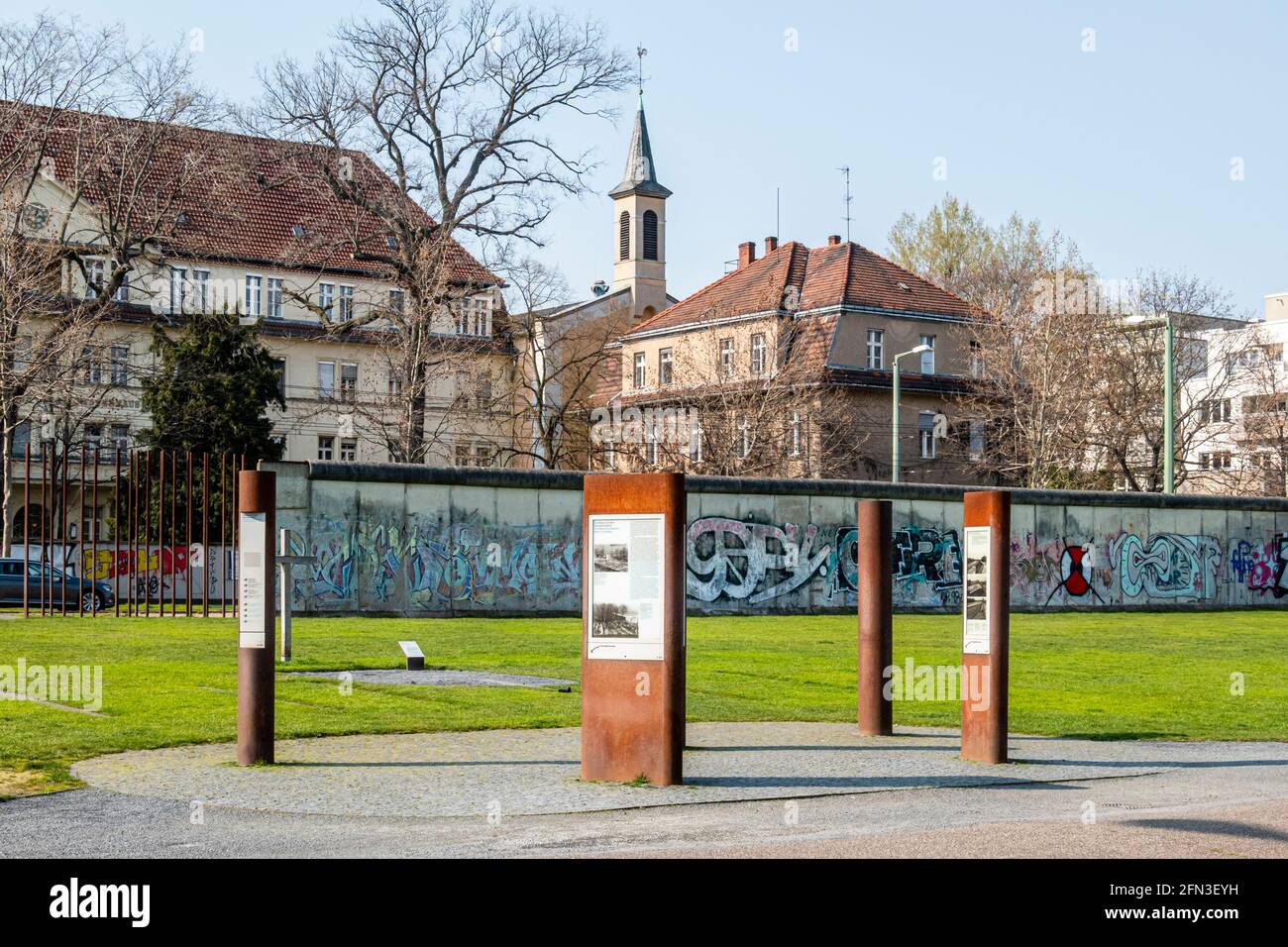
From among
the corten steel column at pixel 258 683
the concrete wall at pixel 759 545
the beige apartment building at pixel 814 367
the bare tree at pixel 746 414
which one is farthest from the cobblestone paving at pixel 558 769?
the beige apartment building at pixel 814 367

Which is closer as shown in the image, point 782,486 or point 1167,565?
point 782,486

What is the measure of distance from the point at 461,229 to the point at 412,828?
42687mm

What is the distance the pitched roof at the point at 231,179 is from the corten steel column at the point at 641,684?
3433 cm

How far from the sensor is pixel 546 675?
18.3 metres

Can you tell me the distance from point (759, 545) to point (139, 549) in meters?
13.0

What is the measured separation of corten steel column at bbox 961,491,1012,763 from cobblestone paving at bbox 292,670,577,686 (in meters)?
6.22

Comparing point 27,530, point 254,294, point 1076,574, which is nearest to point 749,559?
point 1076,574

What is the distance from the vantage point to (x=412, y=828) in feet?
28.0

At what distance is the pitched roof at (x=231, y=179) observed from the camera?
146 feet

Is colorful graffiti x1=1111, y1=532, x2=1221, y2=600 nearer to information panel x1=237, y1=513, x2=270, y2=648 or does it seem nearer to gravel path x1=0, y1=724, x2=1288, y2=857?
gravel path x1=0, y1=724, x2=1288, y2=857

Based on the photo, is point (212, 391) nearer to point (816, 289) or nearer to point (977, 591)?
point (816, 289)

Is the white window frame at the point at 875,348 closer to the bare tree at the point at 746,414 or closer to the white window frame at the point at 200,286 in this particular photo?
the bare tree at the point at 746,414

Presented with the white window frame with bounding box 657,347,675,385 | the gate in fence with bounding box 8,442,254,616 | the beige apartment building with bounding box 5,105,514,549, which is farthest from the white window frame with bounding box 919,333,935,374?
the gate in fence with bounding box 8,442,254,616
